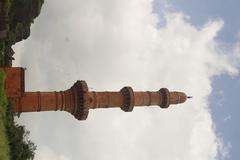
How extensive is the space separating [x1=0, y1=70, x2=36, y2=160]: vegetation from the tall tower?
2.07 metres

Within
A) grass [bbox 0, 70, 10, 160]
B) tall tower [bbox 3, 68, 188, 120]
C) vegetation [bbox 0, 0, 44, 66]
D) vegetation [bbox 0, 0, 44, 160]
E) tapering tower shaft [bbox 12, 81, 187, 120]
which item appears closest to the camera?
grass [bbox 0, 70, 10, 160]

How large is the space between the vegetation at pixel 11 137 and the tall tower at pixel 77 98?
2.07 meters

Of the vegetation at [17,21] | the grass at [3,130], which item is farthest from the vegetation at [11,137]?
the vegetation at [17,21]

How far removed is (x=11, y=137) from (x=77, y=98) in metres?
7.96

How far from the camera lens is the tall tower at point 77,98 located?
3394 centimetres

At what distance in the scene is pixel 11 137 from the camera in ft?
99.1

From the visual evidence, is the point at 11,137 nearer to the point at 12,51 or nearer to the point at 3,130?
the point at 3,130

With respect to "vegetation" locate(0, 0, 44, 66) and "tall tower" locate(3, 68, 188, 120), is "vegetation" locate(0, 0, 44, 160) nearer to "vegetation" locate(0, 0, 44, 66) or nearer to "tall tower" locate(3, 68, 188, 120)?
"vegetation" locate(0, 0, 44, 66)

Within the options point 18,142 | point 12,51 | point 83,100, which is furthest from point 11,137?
point 12,51

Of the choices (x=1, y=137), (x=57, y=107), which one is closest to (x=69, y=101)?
(x=57, y=107)

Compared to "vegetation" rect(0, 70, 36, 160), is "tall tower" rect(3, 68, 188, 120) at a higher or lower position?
higher

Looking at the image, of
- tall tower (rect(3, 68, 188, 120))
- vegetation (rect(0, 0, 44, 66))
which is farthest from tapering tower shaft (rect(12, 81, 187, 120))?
vegetation (rect(0, 0, 44, 66))

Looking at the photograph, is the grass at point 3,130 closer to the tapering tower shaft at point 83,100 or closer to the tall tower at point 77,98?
the tall tower at point 77,98

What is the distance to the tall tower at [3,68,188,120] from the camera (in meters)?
33.9
